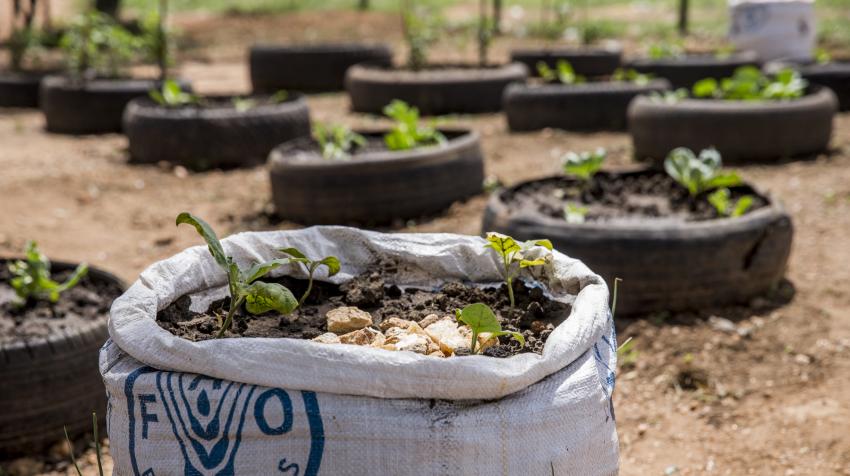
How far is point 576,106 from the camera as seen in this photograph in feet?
26.1

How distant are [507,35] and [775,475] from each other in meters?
12.7

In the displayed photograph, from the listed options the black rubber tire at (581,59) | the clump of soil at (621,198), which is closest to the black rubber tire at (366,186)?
the clump of soil at (621,198)

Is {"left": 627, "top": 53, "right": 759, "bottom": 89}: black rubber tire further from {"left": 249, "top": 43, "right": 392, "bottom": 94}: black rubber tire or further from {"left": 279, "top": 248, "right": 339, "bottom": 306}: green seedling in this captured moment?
{"left": 279, "top": 248, "right": 339, "bottom": 306}: green seedling

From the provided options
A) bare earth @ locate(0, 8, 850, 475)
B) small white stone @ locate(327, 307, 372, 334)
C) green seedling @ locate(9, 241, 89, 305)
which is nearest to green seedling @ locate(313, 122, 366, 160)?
bare earth @ locate(0, 8, 850, 475)

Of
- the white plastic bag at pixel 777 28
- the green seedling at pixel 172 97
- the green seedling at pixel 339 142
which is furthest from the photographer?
the white plastic bag at pixel 777 28

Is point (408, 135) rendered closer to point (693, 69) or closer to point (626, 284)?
point (626, 284)

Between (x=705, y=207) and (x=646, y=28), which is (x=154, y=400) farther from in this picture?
(x=646, y=28)

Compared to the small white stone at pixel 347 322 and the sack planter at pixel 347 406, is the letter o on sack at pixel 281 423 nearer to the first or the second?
the sack planter at pixel 347 406

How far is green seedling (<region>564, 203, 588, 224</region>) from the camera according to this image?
4.29 meters

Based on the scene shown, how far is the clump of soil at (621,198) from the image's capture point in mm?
4500

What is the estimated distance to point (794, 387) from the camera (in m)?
3.50

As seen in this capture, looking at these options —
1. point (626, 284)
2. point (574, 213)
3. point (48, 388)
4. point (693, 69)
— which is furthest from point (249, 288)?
point (693, 69)

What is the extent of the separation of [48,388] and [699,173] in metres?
2.91

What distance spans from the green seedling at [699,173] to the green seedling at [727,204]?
0.20ft
